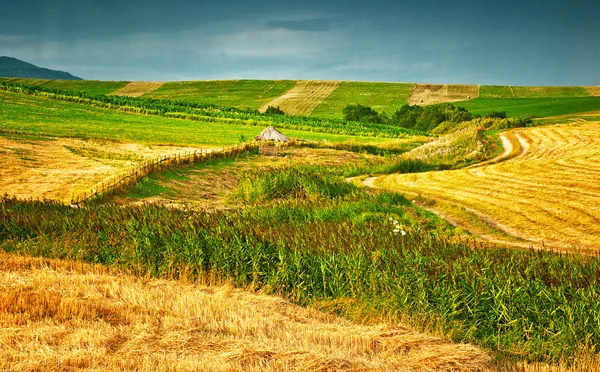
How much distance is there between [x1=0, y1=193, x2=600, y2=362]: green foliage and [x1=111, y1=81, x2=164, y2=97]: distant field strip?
119183mm

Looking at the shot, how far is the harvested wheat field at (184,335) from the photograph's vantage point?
693 centimetres

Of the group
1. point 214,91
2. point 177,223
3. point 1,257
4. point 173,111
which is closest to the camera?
point 1,257

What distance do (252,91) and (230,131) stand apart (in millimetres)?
79543

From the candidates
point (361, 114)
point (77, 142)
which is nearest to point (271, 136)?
point (77, 142)

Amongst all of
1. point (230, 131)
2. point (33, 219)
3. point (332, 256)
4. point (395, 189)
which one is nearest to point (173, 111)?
point (230, 131)

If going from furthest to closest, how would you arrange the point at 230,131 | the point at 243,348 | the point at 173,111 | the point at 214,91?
the point at 214,91 < the point at 173,111 < the point at 230,131 < the point at 243,348

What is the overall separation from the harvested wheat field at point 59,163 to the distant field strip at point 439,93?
9024 centimetres

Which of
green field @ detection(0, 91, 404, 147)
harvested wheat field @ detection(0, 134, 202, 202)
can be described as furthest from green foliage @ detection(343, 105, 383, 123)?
harvested wheat field @ detection(0, 134, 202, 202)

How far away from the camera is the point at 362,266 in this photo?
11094mm

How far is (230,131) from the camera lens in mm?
61250

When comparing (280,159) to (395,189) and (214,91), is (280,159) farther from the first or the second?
(214,91)

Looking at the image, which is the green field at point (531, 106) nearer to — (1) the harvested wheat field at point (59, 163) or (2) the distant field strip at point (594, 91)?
(2) the distant field strip at point (594, 91)

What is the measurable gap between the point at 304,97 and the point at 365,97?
13471mm

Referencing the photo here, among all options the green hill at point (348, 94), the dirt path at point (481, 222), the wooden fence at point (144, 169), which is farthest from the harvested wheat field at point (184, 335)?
the green hill at point (348, 94)
